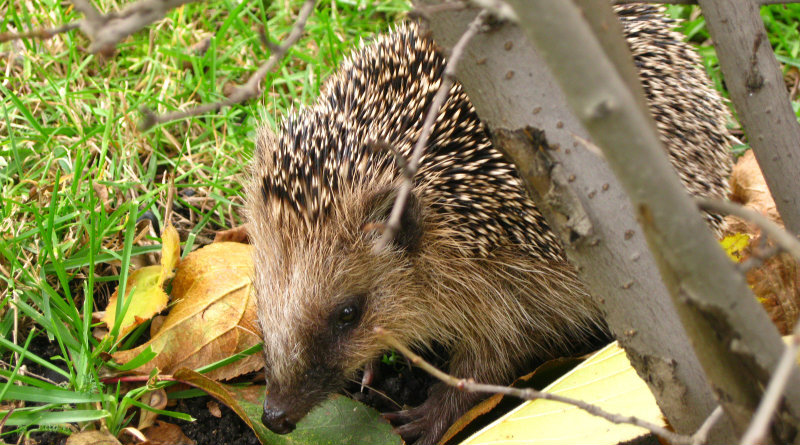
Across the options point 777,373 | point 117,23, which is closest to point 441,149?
point 117,23

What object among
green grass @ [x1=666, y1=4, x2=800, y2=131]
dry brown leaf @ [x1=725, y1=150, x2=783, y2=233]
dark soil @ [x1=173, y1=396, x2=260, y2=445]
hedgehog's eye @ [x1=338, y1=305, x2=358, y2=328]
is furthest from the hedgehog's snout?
green grass @ [x1=666, y1=4, x2=800, y2=131]

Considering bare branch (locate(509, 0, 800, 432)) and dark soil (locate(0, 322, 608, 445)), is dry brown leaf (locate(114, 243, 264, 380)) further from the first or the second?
bare branch (locate(509, 0, 800, 432))

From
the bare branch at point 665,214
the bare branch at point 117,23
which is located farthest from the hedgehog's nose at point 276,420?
the bare branch at point 117,23

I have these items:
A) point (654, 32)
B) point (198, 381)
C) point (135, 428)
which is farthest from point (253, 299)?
point (654, 32)

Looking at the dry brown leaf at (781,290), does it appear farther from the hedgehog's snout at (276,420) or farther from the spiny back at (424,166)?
the hedgehog's snout at (276,420)

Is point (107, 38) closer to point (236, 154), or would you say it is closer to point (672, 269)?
point (672, 269)

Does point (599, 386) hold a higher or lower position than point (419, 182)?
lower

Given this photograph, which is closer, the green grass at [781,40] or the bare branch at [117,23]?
the bare branch at [117,23]
